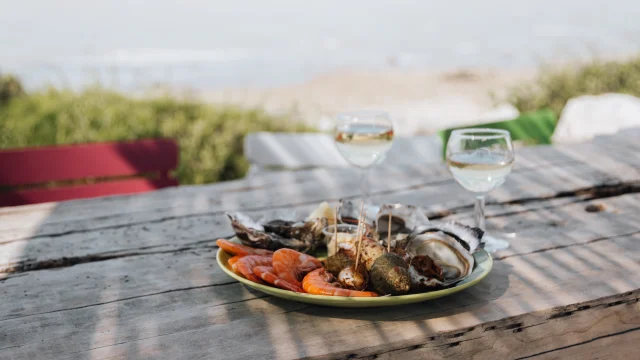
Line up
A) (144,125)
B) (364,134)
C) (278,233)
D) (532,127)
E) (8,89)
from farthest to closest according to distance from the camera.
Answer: (8,89)
(144,125)
(532,127)
(364,134)
(278,233)

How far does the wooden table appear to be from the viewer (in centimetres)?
112

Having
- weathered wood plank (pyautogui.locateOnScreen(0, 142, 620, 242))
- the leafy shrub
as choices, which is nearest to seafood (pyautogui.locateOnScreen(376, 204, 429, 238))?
weathered wood plank (pyautogui.locateOnScreen(0, 142, 620, 242))

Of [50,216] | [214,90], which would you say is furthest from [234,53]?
[50,216]

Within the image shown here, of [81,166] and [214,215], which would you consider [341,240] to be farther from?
[81,166]

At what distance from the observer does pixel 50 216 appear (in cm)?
198

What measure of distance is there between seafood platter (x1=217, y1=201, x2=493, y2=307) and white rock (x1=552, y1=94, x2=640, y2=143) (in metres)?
4.20

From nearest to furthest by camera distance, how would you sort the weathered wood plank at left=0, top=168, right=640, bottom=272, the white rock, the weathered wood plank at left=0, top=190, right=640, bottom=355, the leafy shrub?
1. the weathered wood plank at left=0, top=190, right=640, bottom=355
2. the weathered wood plank at left=0, top=168, right=640, bottom=272
3. the white rock
4. the leafy shrub

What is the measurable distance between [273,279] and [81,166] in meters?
2.11

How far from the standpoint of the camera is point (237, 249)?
4.50 feet

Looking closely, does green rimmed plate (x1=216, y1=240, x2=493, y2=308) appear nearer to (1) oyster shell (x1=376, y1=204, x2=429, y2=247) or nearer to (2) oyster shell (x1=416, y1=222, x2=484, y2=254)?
(2) oyster shell (x1=416, y1=222, x2=484, y2=254)

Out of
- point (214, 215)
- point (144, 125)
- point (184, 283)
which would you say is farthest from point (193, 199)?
point (144, 125)

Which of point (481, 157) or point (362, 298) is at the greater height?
point (481, 157)

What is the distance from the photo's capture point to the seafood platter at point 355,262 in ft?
3.83

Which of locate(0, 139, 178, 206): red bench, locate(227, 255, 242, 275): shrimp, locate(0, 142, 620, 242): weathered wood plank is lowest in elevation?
locate(0, 139, 178, 206): red bench
